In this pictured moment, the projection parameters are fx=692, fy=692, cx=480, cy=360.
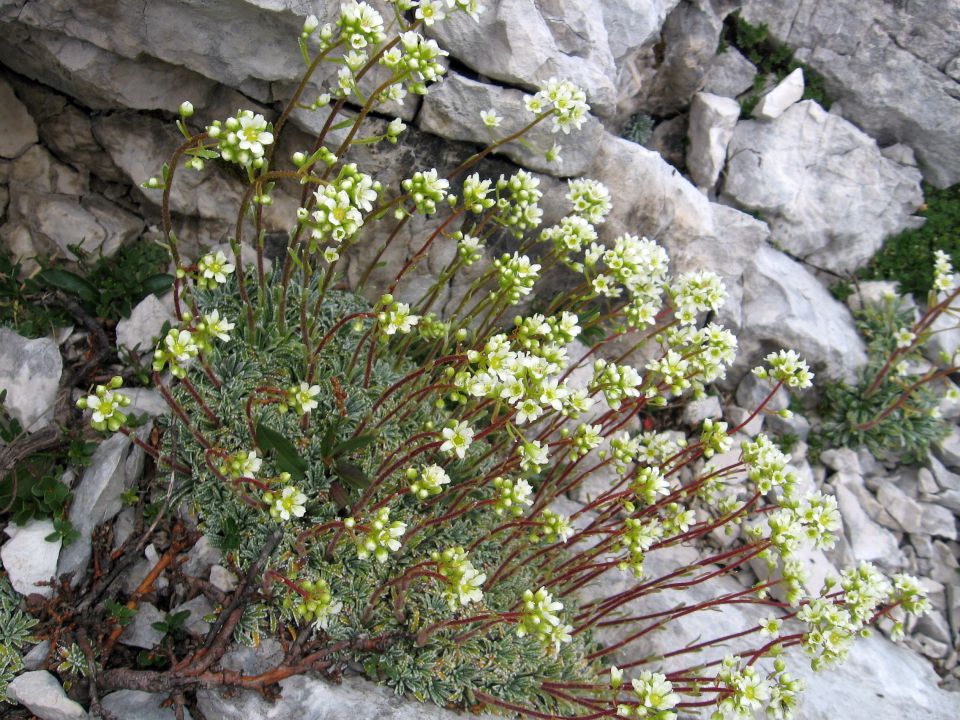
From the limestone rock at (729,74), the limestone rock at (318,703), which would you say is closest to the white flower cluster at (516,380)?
the limestone rock at (318,703)

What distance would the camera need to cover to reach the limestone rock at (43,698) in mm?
3057

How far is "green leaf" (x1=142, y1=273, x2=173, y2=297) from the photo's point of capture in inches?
167

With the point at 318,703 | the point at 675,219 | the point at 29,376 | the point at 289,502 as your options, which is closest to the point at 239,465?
the point at 289,502

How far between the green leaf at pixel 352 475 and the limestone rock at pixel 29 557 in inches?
54.2

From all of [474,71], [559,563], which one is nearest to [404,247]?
[474,71]

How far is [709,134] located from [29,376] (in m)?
5.46

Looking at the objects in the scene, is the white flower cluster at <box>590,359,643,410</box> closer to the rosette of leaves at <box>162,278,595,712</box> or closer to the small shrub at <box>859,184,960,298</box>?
the rosette of leaves at <box>162,278,595,712</box>

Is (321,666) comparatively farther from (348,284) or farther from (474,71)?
(474,71)

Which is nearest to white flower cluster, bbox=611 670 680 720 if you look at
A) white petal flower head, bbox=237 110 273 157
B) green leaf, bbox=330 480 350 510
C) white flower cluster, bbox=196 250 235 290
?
green leaf, bbox=330 480 350 510

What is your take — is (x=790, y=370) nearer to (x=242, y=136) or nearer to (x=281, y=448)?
(x=281, y=448)

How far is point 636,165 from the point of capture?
5.29 m

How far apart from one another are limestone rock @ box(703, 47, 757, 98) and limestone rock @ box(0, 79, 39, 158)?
5370 mm

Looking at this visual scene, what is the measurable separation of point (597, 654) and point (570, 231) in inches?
97.1

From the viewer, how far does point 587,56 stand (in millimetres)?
4914
